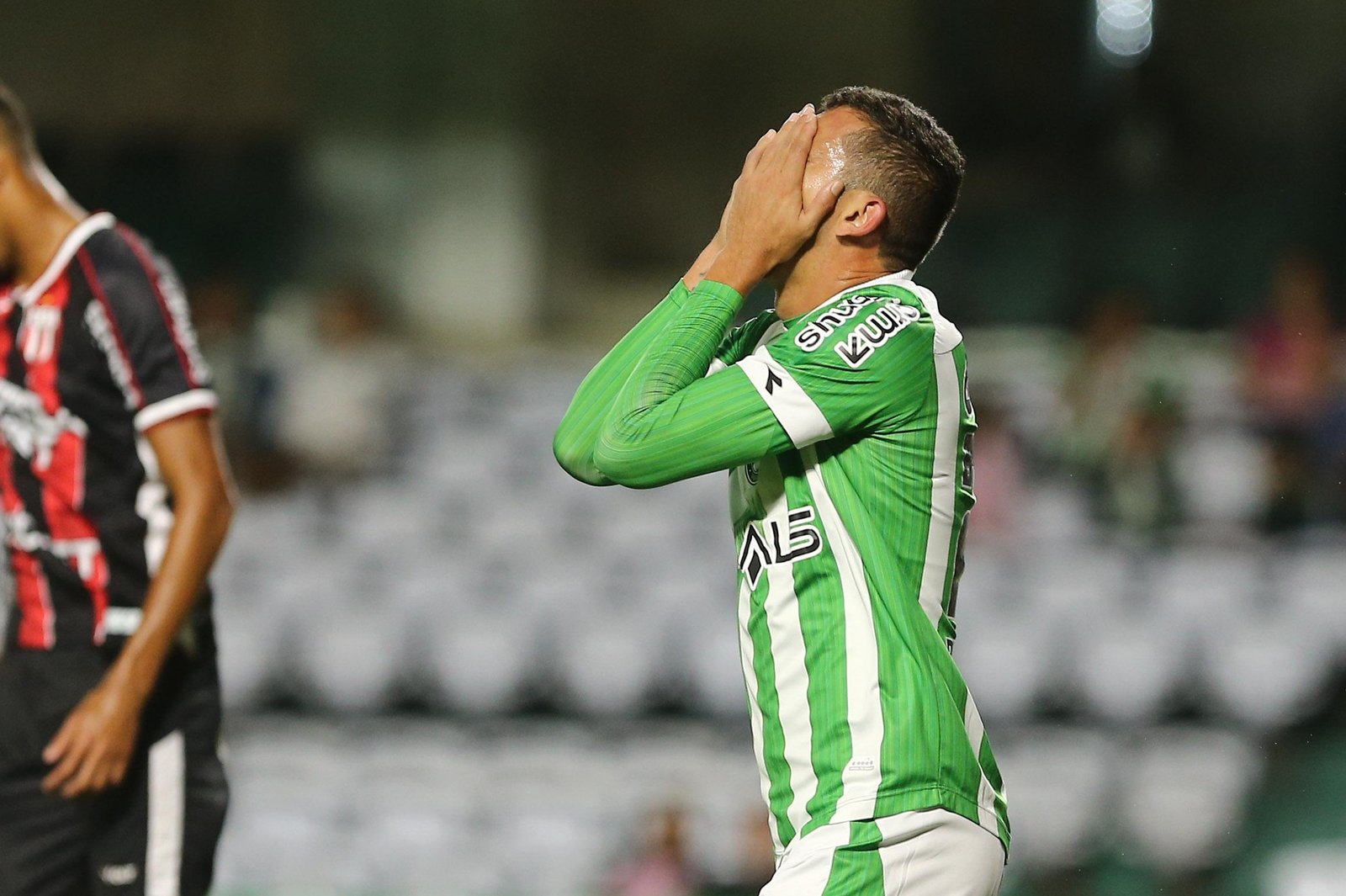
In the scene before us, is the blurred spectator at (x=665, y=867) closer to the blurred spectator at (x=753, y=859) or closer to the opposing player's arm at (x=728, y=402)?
the blurred spectator at (x=753, y=859)

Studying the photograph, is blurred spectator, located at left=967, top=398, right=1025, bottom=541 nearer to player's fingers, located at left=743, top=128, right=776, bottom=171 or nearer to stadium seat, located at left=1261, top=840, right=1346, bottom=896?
stadium seat, located at left=1261, top=840, right=1346, bottom=896

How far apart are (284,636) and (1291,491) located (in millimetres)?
4942

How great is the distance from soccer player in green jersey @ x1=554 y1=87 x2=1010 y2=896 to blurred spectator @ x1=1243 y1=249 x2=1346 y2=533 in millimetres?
5770

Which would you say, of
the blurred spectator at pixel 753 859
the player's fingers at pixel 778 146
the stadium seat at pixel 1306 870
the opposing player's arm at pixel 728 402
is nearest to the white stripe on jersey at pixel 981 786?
the opposing player's arm at pixel 728 402

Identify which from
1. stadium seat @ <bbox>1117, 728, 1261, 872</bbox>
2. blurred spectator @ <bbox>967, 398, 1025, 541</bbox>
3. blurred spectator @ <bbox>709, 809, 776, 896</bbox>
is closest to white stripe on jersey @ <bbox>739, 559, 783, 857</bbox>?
blurred spectator @ <bbox>709, 809, 776, 896</bbox>

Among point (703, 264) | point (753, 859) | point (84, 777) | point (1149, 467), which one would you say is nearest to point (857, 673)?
point (703, 264)

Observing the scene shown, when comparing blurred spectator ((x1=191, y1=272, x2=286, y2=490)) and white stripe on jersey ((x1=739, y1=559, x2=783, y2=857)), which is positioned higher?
white stripe on jersey ((x1=739, y1=559, x2=783, y2=857))

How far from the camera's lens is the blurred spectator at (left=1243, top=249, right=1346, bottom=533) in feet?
23.8

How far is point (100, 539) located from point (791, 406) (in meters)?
1.42

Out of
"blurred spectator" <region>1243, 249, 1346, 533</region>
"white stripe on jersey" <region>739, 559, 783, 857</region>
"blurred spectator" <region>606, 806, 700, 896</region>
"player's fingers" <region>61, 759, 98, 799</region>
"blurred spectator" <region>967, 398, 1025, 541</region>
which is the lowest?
"blurred spectator" <region>606, 806, 700, 896</region>

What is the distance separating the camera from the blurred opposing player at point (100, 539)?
2.63 metres

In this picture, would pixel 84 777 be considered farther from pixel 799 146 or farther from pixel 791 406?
pixel 799 146

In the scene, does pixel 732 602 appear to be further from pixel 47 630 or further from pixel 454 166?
pixel 47 630

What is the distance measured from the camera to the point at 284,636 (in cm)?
790
